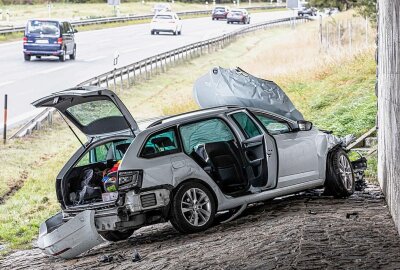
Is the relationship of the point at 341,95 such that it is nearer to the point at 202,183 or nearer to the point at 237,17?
the point at 202,183

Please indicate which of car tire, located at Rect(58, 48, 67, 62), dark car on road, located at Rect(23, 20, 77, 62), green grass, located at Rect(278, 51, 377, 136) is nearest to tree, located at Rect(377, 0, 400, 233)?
green grass, located at Rect(278, 51, 377, 136)

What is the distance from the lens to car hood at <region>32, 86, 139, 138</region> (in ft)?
41.3

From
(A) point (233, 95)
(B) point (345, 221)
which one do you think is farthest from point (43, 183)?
(B) point (345, 221)

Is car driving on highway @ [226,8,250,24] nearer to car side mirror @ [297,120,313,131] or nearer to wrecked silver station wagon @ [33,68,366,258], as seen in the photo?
wrecked silver station wagon @ [33,68,366,258]

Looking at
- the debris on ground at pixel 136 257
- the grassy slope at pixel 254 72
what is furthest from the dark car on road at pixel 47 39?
the debris on ground at pixel 136 257

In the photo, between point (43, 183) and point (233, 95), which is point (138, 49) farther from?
point (233, 95)

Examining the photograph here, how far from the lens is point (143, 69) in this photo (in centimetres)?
4203

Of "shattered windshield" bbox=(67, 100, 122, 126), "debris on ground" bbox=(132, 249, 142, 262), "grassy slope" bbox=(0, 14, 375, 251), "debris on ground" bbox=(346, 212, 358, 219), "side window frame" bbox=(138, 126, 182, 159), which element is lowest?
"grassy slope" bbox=(0, 14, 375, 251)

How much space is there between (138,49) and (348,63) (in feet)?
77.6

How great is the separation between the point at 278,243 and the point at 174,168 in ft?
7.34

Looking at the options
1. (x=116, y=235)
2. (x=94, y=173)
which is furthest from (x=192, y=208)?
(x=116, y=235)

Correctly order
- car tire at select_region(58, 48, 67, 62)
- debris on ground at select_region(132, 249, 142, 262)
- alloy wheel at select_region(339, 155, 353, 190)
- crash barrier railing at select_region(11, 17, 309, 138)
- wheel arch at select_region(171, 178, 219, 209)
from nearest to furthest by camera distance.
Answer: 1. debris on ground at select_region(132, 249, 142, 262)
2. wheel arch at select_region(171, 178, 219, 209)
3. alloy wheel at select_region(339, 155, 353, 190)
4. crash barrier railing at select_region(11, 17, 309, 138)
5. car tire at select_region(58, 48, 67, 62)

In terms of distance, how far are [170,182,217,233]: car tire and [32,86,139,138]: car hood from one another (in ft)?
3.47

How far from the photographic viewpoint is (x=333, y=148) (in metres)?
13.8
